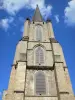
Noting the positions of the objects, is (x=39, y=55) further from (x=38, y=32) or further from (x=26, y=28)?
(x=26, y=28)

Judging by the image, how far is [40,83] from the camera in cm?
2100

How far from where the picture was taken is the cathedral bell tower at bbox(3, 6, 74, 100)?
19.2m

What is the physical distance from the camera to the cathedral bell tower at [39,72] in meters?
19.2

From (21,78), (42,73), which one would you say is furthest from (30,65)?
(21,78)

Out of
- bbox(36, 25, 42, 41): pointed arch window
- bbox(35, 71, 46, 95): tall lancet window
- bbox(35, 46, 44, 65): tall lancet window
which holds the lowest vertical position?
bbox(35, 71, 46, 95): tall lancet window

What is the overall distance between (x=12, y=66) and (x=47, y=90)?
6035 mm

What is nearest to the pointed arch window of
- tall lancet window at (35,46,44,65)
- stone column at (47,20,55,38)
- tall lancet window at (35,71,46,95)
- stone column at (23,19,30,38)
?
stone column at (47,20,55,38)

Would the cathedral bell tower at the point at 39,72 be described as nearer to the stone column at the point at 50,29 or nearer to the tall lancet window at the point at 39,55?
the tall lancet window at the point at 39,55

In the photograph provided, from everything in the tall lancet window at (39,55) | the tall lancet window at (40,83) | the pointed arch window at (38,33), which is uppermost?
the pointed arch window at (38,33)

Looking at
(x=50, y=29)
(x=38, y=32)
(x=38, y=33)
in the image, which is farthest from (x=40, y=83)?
(x=50, y=29)

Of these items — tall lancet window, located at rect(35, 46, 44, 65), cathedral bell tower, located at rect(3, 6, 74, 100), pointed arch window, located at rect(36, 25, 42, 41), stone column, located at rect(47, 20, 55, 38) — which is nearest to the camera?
cathedral bell tower, located at rect(3, 6, 74, 100)

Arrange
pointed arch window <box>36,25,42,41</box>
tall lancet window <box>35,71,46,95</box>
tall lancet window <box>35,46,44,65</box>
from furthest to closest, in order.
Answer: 1. pointed arch window <box>36,25,42,41</box>
2. tall lancet window <box>35,46,44,65</box>
3. tall lancet window <box>35,71,46,95</box>

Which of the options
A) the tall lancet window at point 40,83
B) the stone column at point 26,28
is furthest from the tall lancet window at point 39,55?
the stone column at point 26,28

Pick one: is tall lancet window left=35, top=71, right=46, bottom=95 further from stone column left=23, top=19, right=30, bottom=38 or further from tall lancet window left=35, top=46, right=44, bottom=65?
stone column left=23, top=19, right=30, bottom=38
